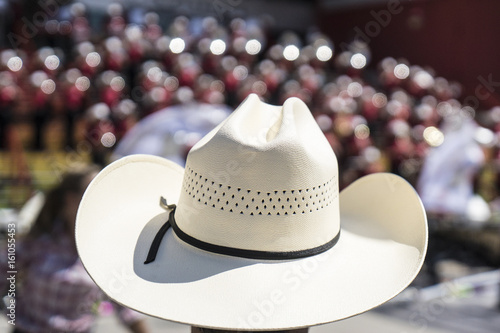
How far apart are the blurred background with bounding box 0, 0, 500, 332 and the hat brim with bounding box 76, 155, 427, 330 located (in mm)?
1987

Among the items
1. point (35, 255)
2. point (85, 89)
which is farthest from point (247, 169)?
point (85, 89)

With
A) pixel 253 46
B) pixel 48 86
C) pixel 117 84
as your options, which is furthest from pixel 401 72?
pixel 48 86

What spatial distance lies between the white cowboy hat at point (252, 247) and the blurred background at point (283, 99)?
2206mm

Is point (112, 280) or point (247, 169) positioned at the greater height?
point (247, 169)

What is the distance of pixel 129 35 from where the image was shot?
9.78 meters

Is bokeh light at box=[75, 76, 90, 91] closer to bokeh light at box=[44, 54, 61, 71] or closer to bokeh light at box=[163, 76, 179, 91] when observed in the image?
bokeh light at box=[44, 54, 61, 71]

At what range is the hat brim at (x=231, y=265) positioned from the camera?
124 centimetres

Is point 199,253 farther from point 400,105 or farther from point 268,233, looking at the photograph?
point 400,105

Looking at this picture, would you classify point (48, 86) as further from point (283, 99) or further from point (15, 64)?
point (283, 99)

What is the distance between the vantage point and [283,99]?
9.71 meters

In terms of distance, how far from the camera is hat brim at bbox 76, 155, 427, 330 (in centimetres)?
124

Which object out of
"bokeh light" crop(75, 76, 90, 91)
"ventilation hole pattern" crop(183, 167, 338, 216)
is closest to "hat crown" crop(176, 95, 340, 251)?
"ventilation hole pattern" crop(183, 167, 338, 216)

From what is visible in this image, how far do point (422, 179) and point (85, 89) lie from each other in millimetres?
4915

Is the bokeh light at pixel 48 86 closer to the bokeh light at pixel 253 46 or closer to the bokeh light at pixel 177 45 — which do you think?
the bokeh light at pixel 177 45
